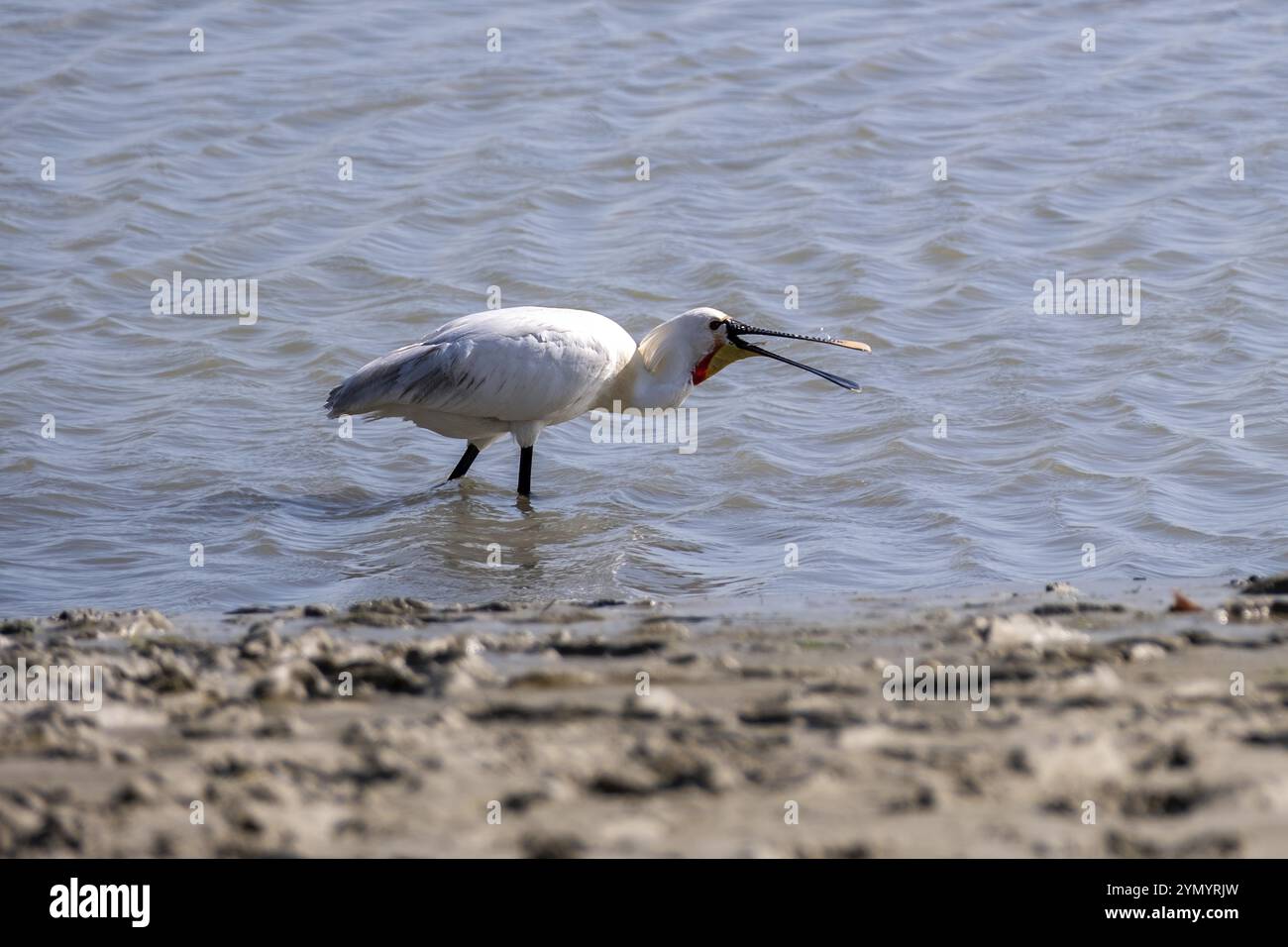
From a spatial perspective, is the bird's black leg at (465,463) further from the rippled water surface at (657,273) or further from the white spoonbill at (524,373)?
the rippled water surface at (657,273)

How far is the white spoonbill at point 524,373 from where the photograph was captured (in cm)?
898

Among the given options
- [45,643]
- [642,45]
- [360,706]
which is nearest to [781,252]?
[642,45]

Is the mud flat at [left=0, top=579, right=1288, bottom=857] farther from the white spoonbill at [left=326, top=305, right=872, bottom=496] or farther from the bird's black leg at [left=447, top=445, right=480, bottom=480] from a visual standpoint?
the bird's black leg at [left=447, top=445, right=480, bottom=480]

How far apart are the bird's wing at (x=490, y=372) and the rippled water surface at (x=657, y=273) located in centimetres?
60

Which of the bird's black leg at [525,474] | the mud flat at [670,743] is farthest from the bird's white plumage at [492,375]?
the mud flat at [670,743]

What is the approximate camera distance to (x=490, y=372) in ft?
29.5

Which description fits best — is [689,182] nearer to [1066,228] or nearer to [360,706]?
[1066,228]

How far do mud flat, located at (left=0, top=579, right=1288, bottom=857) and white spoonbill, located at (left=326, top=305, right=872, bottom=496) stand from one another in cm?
341

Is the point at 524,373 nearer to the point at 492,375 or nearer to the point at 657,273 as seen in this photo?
the point at 492,375

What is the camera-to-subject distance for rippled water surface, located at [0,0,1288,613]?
8602 millimetres

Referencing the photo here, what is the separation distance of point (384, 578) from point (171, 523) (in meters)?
1.50

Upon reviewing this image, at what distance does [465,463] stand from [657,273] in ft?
11.0

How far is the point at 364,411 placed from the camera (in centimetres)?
915
